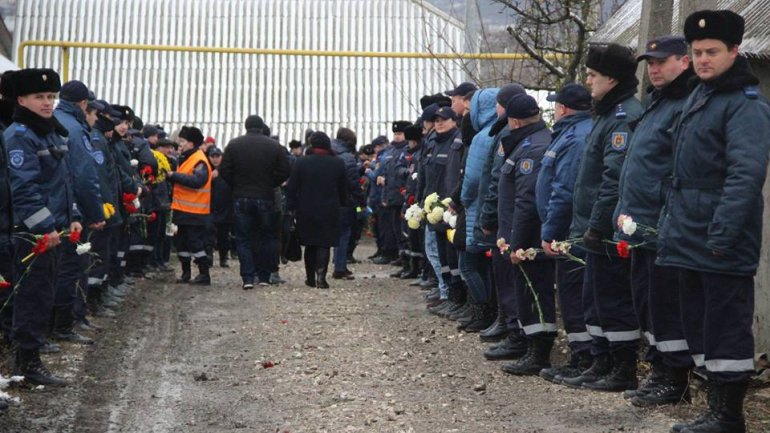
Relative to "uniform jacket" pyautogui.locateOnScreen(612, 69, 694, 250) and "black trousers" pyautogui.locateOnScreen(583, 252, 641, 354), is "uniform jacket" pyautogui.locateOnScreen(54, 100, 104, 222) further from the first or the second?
"uniform jacket" pyautogui.locateOnScreen(612, 69, 694, 250)

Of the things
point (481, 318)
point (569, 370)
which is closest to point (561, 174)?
point (569, 370)

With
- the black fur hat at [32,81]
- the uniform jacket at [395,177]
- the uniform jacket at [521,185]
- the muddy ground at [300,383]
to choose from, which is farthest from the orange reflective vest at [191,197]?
the black fur hat at [32,81]

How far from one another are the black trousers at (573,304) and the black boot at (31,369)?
144 inches

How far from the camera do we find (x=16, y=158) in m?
10.1

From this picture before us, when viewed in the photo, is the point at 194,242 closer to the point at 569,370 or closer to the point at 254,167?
the point at 254,167

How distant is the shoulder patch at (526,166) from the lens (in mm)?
10820

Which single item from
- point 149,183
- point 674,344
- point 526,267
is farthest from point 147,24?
point 674,344

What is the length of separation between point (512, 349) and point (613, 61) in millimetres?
2908

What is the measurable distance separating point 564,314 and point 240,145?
896 centimetres

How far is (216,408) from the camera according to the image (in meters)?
9.55

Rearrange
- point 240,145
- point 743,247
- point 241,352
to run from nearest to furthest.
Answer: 1. point 743,247
2. point 241,352
3. point 240,145

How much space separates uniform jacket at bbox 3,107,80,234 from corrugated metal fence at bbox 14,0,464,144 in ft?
82.0

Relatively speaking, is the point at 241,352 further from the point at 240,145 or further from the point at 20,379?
the point at 240,145

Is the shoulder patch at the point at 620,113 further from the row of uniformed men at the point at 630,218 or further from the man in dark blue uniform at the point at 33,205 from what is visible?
the man in dark blue uniform at the point at 33,205
